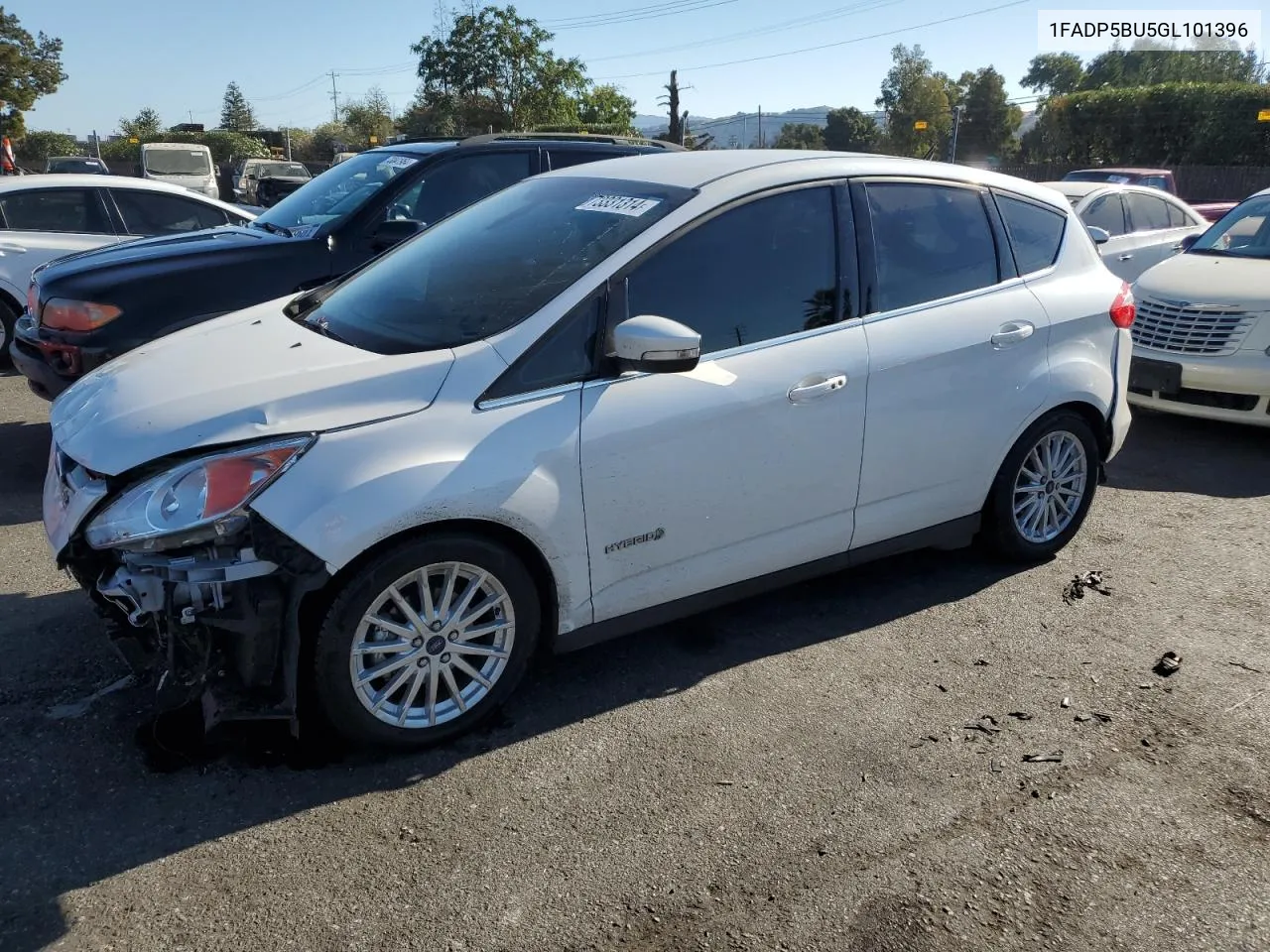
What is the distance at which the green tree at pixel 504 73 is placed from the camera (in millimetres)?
39000

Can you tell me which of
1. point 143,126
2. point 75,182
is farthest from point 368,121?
point 75,182

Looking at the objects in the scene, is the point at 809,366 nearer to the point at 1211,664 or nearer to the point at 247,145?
the point at 1211,664

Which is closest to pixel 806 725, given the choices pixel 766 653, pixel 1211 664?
pixel 766 653

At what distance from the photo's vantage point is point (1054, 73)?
112 meters

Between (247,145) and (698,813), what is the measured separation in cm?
5410

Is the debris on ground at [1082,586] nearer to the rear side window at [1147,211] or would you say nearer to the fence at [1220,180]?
the rear side window at [1147,211]

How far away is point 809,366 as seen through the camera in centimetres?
386

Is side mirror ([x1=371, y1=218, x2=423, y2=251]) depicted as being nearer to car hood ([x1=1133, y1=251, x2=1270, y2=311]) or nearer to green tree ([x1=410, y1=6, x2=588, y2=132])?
car hood ([x1=1133, y1=251, x2=1270, y2=311])

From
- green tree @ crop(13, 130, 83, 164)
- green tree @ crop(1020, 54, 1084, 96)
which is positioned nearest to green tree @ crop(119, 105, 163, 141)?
green tree @ crop(13, 130, 83, 164)

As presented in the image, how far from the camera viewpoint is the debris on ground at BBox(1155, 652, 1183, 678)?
4.00 metres

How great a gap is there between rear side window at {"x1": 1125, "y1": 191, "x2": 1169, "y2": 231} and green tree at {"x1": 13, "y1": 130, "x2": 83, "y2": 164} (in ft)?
164

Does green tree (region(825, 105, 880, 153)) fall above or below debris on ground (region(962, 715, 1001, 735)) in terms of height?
above

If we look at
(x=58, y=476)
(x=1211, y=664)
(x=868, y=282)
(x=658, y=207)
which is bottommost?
(x=1211, y=664)

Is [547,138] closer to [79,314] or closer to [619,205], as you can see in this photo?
[79,314]
